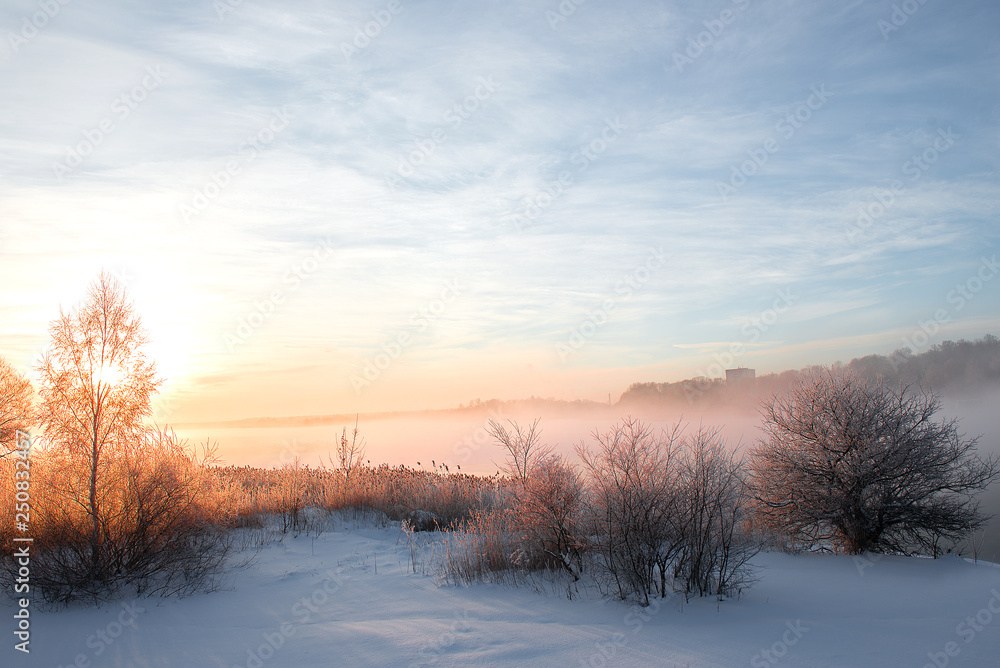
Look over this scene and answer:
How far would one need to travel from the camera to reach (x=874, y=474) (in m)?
8.89

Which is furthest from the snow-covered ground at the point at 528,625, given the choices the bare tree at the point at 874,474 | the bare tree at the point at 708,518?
the bare tree at the point at 874,474

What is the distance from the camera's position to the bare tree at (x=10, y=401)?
19.4m

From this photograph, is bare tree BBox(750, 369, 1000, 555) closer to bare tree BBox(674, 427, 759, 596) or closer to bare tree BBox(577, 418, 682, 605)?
bare tree BBox(674, 427, 759, 596)

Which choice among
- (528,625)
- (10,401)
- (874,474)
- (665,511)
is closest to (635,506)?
(665,511)

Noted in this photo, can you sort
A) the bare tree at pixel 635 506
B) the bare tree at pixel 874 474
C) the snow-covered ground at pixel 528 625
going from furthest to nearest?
the bare tree at pixel 874 474 < the bare tree at pixel 635 506 < the snow-covered ground at pixel 528 625

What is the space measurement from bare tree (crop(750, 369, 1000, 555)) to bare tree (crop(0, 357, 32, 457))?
2258cm

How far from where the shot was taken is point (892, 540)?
9.00 meters

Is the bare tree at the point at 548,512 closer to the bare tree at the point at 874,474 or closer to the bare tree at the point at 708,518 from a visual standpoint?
the bare tree at the point at 708,518

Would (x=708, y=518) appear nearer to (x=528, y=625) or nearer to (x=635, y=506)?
(x=635, y=506)

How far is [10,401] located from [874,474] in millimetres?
25439

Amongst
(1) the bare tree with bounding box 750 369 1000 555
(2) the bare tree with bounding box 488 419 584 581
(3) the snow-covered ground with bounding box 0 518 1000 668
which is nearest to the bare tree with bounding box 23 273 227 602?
(3) the snow-covered ground with bounding box 0 518 1000 668

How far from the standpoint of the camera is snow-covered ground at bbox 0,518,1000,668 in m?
4.69

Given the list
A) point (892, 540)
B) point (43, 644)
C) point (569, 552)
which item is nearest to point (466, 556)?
point (569, 552)

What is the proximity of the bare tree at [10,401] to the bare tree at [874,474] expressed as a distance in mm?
22575
